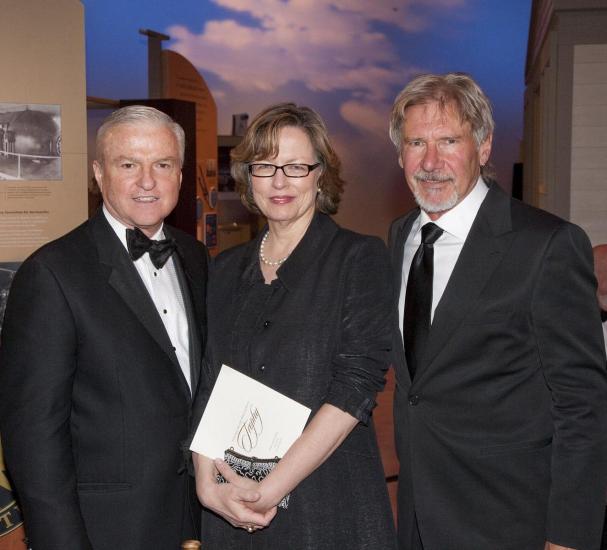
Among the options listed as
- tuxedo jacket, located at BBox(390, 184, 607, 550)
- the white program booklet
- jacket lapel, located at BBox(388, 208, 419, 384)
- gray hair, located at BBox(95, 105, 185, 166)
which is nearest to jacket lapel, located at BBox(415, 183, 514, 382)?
tuxedo jacket, located at BBox(390, 184, 607, 550)

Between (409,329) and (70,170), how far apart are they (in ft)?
7.79

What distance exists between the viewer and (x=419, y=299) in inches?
95.6

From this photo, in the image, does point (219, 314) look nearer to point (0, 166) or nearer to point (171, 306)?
point (171, 306)

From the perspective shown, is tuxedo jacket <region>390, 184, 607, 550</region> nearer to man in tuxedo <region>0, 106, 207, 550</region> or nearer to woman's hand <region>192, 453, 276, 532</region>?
woman's hand <region>192, 453, 276, 532</region>

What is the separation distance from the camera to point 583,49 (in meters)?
6.71

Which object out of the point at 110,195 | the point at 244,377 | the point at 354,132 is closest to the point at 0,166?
the point at 110,195

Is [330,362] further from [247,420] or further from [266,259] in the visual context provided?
[266,259]

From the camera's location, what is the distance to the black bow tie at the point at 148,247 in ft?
8.16

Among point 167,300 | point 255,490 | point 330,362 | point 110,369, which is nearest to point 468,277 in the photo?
point 330,362

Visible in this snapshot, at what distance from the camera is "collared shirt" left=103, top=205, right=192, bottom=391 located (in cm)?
255

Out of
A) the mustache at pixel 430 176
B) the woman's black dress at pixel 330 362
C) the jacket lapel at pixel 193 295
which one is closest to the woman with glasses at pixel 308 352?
the woman's black dress at pixel 330 362

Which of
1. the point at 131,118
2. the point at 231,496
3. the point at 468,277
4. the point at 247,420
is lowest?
the point at 231,496

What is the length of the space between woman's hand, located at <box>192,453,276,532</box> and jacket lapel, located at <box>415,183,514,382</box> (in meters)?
0.61

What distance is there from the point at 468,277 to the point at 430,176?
37 centimetres
